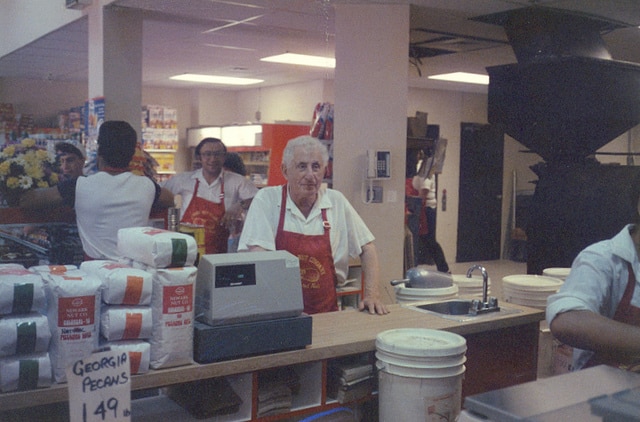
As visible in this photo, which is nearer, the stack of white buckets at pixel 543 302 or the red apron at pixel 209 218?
the stack of white buckets at pixel 543 302

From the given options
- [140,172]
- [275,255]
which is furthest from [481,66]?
[275,255]

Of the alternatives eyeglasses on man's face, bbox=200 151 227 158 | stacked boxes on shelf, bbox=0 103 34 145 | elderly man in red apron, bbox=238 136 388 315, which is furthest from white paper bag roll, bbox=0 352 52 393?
stacked boxes on shelf, bbox=0 103 34 145

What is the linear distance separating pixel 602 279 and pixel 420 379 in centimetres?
71

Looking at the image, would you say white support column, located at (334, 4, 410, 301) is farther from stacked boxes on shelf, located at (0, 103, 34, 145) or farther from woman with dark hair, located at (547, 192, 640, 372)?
stacked boxes on shelf, located at (0, 103, 34, 145)

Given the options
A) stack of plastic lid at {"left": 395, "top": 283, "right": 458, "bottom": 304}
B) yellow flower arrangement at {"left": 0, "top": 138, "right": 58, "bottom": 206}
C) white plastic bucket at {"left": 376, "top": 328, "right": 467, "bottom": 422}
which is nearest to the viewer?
white plastic bucket at {"left": 376, "top": 328, "right": 467, "bottom": 422}

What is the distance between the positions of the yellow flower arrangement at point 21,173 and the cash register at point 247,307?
5.24 feet

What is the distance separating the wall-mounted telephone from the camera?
564 centimetres

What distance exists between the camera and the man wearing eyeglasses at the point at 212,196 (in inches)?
199

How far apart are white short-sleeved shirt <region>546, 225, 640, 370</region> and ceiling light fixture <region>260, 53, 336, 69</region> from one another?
21.2 feet

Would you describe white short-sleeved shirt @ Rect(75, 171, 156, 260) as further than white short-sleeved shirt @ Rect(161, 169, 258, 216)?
No

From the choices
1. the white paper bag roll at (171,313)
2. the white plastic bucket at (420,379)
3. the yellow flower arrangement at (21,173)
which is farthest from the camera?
the yellow flower arrangement at (21,173)

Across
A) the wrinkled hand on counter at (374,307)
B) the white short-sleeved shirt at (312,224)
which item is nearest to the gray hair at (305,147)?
the white short-sleeved shirt at (312,224)

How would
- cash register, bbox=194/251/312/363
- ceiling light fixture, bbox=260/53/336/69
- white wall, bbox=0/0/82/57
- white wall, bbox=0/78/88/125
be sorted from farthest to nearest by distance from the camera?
white wall, bbox=0/78/88/125, ceiling light fixture, bbox=260/53/336/69, white wall, bbox=0/0/82/57, cash register, bbox=194/251/312/363

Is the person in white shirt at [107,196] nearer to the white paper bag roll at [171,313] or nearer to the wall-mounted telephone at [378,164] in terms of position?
the white paper bag roll at [171,313]
